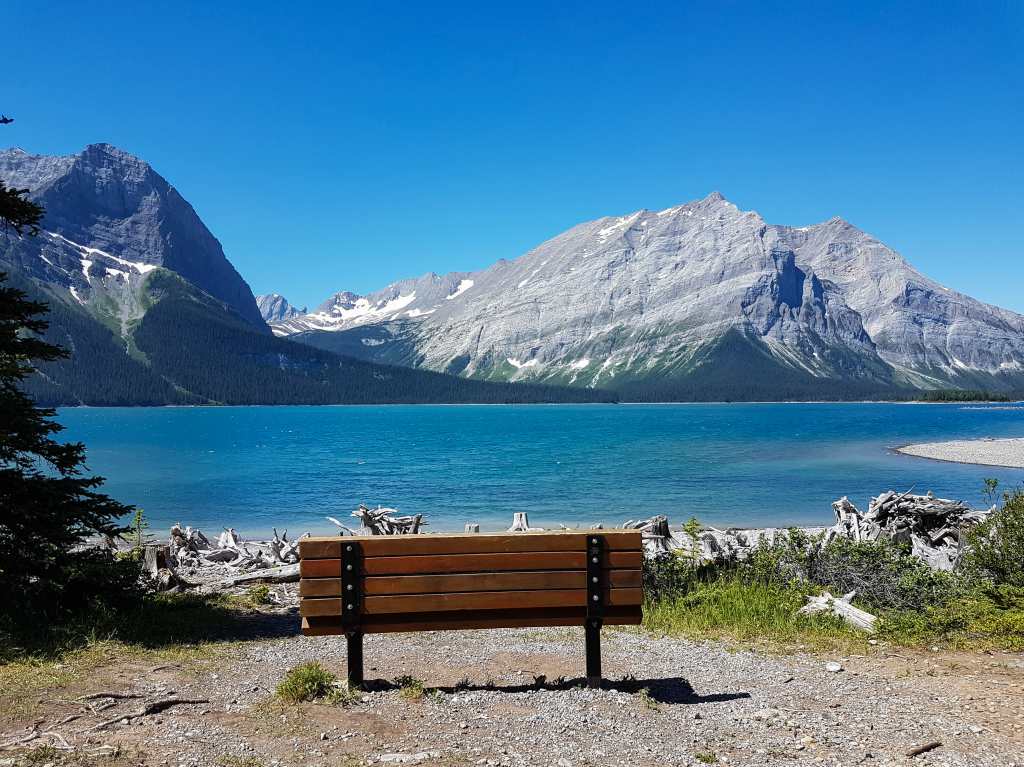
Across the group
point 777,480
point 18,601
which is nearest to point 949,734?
point 18,601

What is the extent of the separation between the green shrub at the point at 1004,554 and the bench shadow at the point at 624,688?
719 cm

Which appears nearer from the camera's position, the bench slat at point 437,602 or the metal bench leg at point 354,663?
the bench slat at point 437,602

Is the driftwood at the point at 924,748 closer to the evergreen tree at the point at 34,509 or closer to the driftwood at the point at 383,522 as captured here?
the evergreen tree at the point at 34,509

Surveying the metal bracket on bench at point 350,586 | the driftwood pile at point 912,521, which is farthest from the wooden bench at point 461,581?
the driftwood pile at point 912,521

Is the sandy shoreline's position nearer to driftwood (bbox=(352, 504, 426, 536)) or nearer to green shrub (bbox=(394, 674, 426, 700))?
driftwood (bbox=(352, 504, 426, 536))

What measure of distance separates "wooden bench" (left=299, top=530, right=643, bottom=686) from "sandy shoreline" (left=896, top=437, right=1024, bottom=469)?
73.9 meters

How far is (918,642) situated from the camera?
34.2 ft

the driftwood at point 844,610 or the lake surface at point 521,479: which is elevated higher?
the driftwood at point 844,610

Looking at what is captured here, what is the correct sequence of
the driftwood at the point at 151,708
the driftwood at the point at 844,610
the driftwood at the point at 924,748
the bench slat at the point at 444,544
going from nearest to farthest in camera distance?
the driftwood at the point at 924,748 → the driftwood at the point at 151,708 → the bench slat at the point at 444,544 → the driftwood at the point at 844,610

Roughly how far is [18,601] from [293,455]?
82.2 m

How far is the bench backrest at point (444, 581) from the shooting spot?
816cm

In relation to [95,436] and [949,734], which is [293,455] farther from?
[949,734]

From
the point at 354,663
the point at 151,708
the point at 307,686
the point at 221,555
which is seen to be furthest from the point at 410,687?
the point at 221,555

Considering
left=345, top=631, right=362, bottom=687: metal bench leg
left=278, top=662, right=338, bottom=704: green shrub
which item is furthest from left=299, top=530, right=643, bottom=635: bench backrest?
left=278, top=662, right=338, bottom=704: green shrub
